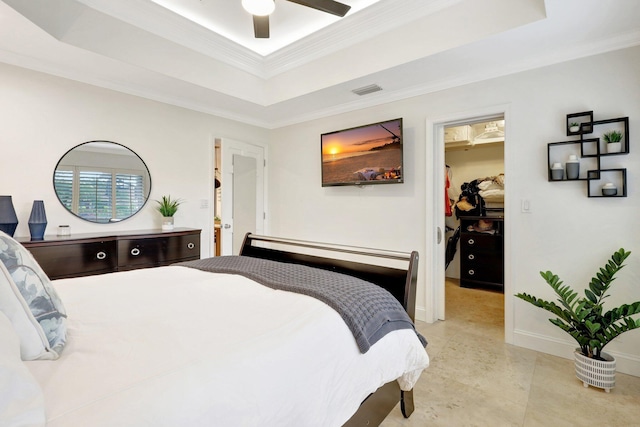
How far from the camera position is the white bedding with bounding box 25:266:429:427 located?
740mm

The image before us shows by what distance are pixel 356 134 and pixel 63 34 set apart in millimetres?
2724

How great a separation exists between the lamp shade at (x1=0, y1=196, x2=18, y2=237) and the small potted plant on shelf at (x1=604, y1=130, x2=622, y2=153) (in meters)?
4.57

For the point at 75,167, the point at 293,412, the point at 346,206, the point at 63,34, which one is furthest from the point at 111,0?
the point at 293,412

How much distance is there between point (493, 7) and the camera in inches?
89.7

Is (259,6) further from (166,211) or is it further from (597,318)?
(597,318)

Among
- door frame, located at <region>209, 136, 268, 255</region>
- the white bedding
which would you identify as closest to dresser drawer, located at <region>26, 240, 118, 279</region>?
the white bedding

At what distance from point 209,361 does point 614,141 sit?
2.97 meters

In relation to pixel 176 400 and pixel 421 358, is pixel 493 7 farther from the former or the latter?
pixel 176 400

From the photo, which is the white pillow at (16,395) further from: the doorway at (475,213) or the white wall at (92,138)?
the doorway at (475,213)

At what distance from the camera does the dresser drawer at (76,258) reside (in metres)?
2.41

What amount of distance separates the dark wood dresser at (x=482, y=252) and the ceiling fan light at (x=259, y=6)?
3.85m

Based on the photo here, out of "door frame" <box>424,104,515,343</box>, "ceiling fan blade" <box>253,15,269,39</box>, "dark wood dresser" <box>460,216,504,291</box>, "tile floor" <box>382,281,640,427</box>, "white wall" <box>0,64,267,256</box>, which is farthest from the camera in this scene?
"dark wood dresser" <box>460,216,504,291</box>

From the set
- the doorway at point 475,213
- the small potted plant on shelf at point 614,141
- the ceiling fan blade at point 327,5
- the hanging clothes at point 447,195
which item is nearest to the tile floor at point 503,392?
the doorway at point 475,213

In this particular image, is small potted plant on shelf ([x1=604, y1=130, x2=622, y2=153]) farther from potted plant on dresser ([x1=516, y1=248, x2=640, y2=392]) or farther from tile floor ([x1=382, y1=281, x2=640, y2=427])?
tile floor ([x1=382, y1=281, x2=640, y2=427])
